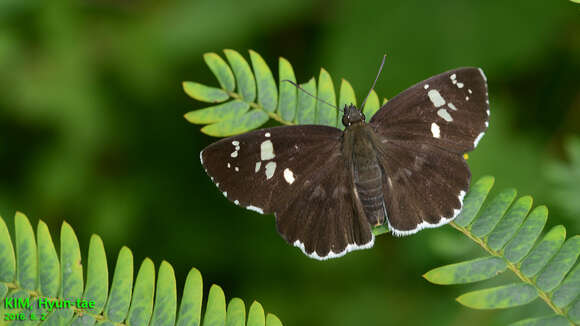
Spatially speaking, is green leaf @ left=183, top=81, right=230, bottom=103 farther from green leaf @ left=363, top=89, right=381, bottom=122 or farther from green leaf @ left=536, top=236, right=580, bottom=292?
green leaf @ left=536, top=236, right=580, bottom=292

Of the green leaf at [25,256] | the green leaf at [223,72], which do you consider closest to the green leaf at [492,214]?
the green leaf at [223,72]

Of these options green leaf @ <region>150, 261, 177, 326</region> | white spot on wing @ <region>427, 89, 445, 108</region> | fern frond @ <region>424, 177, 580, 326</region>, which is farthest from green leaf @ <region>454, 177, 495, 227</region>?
green leaf @ <region>150, 261, 177, 326</region>

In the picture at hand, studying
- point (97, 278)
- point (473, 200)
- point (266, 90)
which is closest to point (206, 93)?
point (266, 90)

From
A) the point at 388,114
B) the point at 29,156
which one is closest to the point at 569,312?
the point at 388,114

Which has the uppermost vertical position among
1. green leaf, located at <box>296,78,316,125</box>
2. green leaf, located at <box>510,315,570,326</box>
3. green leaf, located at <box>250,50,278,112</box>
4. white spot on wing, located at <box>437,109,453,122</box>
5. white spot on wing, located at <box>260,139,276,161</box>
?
green leaf, located at <box>250,50,278,112</box>

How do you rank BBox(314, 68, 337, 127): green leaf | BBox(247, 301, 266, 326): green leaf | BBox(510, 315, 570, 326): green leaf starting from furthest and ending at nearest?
1. BBox(314, 68, 337, 127): green leaf
2. BBox(247, 301, 266, 326): green leaf
3. BBox(510, 315, 570, 326): green leaf

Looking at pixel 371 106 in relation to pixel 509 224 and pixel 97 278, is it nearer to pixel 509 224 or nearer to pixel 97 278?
pixel 509 224

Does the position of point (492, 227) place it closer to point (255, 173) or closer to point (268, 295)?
point (255, 173)
